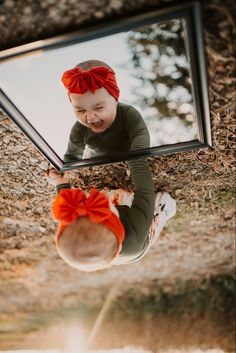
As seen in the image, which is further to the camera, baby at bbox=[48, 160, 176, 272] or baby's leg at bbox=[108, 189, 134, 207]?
baby's leg at bbox=[108, 189, 134, 207]

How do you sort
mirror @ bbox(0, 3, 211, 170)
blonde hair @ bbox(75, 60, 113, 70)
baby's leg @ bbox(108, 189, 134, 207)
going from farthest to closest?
baby's leg @ bbox(108, 189, 134, 207) < blonde hair @ bbox(75, 60, 113, 70) < mirror @ bbox(0, 3, 211, 170)

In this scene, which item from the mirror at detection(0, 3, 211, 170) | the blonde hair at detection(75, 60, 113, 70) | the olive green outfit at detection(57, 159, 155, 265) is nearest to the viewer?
the mirror at detection(0, 3, 211, 170)

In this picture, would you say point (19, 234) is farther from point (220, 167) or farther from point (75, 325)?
point (220, 167)

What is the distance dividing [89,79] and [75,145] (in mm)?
271

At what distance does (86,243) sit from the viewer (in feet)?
3.09

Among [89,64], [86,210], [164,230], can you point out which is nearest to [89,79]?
[89,64]

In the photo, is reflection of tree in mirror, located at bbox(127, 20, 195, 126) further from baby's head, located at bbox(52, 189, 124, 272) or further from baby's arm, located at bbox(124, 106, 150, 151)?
baby's head, located at bbox(52, 189, 124, 272)

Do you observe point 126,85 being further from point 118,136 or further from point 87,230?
point 87,230

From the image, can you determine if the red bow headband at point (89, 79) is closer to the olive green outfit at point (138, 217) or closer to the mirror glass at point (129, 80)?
the mirror glass at point (129, 80)

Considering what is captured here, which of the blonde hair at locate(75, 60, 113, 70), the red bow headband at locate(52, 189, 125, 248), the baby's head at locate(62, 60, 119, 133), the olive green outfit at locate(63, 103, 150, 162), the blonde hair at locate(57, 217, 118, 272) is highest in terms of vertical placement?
the blonde hair at locate(75, 60, 113, 70)

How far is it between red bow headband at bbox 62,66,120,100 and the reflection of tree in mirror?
68mm

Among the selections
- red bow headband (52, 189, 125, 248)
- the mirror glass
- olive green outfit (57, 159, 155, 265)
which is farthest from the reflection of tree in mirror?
red bow headband (52, 189, 125, 248)

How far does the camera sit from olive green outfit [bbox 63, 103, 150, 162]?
1.13 m

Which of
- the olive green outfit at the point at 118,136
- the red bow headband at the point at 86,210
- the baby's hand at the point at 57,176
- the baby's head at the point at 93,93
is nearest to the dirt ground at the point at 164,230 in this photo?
the baby's hand at the point at 57,176
